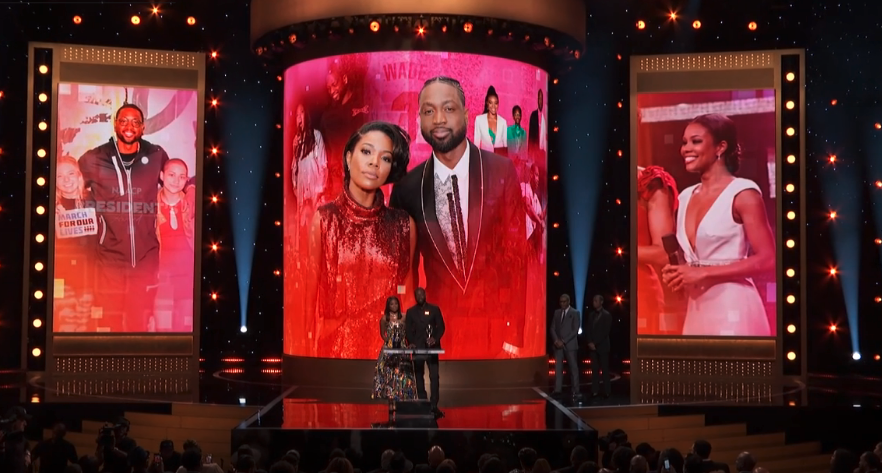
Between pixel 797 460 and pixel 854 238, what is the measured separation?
5.62m

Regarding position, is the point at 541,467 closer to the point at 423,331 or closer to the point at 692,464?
the point at 692,464

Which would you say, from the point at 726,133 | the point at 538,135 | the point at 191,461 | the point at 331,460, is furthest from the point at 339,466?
the point at 726,133

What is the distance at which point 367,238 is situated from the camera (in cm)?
1572

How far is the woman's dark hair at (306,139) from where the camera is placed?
16.2 m

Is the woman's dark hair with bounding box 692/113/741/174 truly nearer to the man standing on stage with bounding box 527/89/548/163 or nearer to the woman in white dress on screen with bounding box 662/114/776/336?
the woman in white dress on screen with bounding box 662/114/776/336

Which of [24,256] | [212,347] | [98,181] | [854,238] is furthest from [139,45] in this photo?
[854,238]

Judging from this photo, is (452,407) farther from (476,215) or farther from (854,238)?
(854,238)

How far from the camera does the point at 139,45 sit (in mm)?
17609

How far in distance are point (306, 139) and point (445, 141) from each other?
2.04m

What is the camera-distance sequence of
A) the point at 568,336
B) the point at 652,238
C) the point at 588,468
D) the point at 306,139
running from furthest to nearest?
the point at 652,238 → the point at 306,139 → the point at 568,336 → the point at 588,468

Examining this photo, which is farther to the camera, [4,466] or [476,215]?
[476,215]

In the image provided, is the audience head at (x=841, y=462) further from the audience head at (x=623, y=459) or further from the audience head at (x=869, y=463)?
the audience head at (x=623, y=459)

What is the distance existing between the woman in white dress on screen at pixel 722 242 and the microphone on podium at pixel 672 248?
0.28ft

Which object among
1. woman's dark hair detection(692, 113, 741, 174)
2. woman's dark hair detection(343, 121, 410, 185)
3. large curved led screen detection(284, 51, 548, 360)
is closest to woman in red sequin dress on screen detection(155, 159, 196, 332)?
large curved led screen detection(284, 51, 548, 360)
